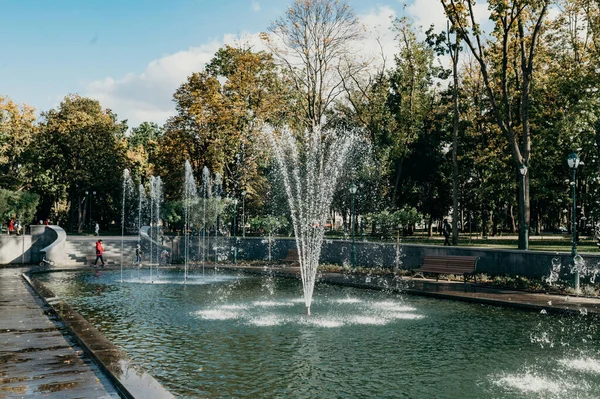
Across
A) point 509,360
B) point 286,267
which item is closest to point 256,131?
point 286,267

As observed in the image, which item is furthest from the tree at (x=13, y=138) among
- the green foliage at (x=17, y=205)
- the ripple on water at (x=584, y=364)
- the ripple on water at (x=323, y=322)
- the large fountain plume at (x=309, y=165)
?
the ripple on water at (x=584, y=364)

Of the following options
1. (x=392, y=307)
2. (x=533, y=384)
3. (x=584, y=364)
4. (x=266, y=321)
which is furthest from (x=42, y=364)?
(x=392, y=307)

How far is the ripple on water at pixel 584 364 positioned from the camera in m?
8.33

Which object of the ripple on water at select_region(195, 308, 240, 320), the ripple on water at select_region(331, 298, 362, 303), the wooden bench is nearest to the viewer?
the ripple on water at select_region(195, 308, 240, 320)

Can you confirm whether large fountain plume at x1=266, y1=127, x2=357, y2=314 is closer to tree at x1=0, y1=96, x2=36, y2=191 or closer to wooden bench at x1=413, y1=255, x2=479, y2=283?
wooden bench at x1=413, y1=255, x2=479, y2=283

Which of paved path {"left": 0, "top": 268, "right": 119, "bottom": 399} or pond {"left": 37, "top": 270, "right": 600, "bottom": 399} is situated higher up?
paved path {"left": 0, "top": 268, "right": 119, "bottom": 399}

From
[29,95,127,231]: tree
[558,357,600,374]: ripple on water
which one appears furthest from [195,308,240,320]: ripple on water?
[29,95,127,231]: tree

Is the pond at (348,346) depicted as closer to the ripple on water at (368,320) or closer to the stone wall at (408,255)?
the ripple on water at (368,320)

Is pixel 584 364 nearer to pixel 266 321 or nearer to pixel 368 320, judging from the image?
pixel 368 320

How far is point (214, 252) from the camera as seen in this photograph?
33312mm

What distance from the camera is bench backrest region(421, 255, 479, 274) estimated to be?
18547 mm

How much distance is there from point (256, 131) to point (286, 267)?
1673 centimetres

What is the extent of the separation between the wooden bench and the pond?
333cm

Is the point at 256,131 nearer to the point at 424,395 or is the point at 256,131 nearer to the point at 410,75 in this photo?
the point at 410,75
